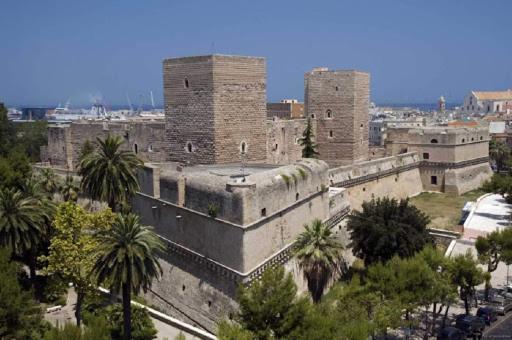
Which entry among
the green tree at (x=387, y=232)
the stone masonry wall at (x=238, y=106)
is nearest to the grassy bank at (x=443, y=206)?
the green tree at (x=387, y=232)

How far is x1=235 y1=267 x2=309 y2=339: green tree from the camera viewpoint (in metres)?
13.7

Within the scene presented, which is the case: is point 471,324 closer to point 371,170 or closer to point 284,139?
point 371,170

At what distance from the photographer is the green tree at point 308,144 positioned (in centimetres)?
3306

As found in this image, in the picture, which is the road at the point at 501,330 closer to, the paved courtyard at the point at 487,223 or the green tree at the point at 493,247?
the green tree at the point at 493,247

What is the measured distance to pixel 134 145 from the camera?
32.7 metres

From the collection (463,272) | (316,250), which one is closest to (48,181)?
(316,250)

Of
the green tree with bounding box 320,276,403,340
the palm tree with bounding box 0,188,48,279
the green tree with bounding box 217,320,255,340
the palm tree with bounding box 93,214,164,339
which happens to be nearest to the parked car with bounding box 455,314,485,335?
the green tree with bounding box 320,276,403,340

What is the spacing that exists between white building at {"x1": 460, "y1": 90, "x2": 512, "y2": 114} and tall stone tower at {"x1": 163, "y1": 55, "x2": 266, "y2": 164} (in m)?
111

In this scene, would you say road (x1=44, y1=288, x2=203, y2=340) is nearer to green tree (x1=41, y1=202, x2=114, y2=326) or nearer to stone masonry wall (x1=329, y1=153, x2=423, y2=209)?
green tree (x1=41, y1=202, x2=114, y2=326)

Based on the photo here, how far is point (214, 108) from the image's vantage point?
79.1 ft

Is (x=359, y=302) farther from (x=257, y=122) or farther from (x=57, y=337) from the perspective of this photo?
(x=257, y=122)

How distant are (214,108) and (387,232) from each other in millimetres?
9577

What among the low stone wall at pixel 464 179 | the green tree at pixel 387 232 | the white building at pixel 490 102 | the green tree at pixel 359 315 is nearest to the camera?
the green tree at pixel 359 315

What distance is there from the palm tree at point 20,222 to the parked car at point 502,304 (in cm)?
1804
